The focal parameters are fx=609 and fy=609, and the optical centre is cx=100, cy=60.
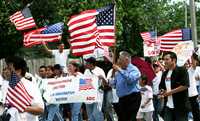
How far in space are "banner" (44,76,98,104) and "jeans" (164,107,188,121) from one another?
2485 millimetres

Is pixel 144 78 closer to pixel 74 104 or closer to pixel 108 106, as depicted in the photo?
pixel 108 106

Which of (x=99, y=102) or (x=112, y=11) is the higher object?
(x=112, y=11)

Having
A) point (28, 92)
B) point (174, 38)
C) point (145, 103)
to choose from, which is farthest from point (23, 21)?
point (28, 92)

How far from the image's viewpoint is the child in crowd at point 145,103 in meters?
13.7

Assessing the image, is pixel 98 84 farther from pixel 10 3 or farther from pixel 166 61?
pixel 10 3

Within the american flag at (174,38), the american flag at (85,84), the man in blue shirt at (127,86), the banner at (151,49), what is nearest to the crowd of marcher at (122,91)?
the man in blue shirt at (127,86)

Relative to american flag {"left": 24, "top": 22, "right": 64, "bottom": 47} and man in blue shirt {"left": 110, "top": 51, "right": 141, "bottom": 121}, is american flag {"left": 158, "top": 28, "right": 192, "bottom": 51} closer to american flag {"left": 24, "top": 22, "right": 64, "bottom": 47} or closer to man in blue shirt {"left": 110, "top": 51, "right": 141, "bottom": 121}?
american flag {"left": 24, "top": 22, "right": 64, "bottom": 47}

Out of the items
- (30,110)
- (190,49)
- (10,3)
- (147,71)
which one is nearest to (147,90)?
(147,71)

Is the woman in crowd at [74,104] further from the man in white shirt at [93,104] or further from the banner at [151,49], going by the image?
the banner at [151,49]

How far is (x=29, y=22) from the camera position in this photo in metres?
18.3

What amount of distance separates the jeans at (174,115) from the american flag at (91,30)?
9.34 feet

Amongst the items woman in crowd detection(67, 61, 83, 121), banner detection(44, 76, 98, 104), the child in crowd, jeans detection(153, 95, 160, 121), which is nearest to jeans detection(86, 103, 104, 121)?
woman in crowd detection(67, 61, 83, 121)

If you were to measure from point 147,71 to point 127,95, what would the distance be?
2.92 m

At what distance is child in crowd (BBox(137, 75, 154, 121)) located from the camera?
13.7m
